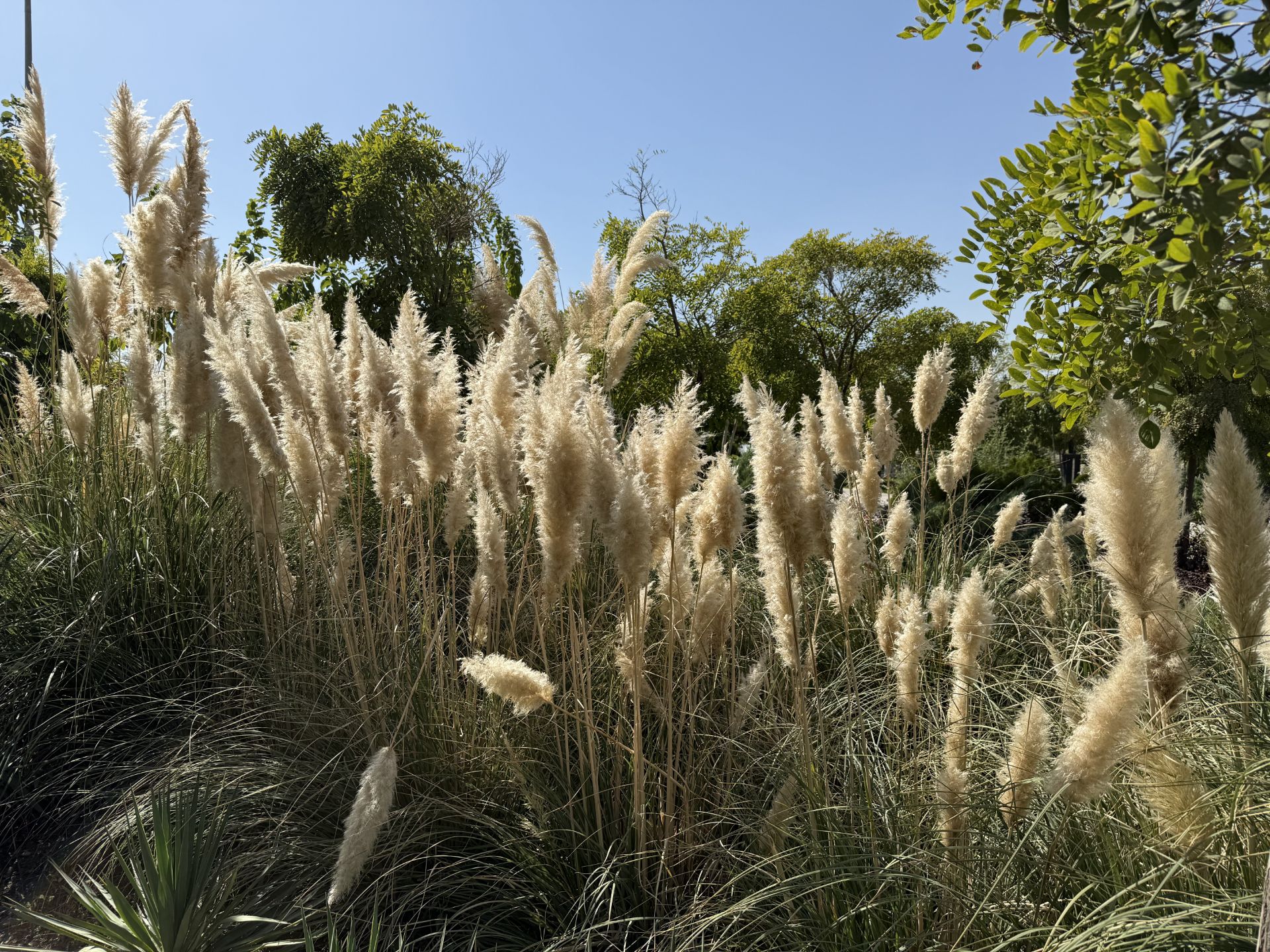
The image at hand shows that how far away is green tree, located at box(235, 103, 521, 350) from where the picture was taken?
538 inches

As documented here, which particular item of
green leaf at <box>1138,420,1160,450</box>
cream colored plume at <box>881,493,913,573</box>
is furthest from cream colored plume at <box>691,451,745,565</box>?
cream colored plume at <box>881,493,913,573</box>

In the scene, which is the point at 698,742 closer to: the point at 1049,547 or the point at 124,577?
the point at 1049,547

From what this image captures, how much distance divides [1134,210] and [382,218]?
1337cm

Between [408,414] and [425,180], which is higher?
[425,180]

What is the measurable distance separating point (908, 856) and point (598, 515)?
0.99 meters

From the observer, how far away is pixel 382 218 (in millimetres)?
13586

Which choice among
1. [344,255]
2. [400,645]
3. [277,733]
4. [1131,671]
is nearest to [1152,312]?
[1131,671]

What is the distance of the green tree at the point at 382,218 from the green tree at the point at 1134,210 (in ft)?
37.4

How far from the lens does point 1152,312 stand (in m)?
1.93

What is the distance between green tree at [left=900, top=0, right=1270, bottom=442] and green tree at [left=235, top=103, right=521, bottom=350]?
11393 mm

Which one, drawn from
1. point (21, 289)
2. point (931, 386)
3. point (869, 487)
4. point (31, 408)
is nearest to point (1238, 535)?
point (869, 487)

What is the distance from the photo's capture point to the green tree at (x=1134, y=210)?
141 cm

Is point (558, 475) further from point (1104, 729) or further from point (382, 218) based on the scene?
point (382, 218)

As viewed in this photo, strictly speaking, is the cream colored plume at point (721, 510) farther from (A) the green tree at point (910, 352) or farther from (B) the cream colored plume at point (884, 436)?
(A) the green tree at point (910, 352)
